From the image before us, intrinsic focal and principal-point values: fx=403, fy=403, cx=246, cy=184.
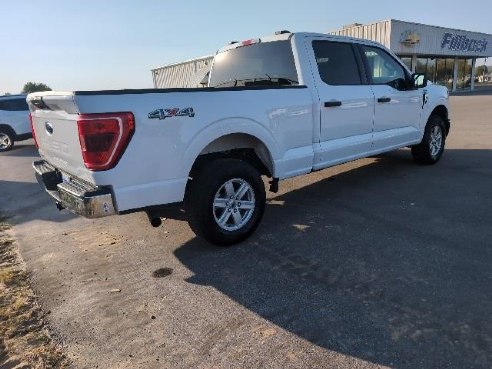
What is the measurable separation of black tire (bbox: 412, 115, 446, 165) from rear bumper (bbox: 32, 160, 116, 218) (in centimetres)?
545

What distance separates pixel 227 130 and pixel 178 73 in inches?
1467

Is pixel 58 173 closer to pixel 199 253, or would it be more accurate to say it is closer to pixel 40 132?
pixel 40 132

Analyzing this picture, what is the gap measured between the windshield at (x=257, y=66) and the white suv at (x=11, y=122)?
10902 millimetres

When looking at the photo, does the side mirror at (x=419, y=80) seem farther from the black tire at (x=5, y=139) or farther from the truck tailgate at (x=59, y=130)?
the black tire at (x=5, y=139)

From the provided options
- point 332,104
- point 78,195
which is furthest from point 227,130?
point 332,104

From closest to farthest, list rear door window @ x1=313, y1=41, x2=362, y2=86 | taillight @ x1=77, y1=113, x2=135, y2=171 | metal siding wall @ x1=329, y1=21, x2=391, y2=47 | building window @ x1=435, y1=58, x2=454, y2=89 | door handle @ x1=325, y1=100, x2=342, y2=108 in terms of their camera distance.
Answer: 1. taillight @ x1=77, y1=113, x2=135, y2=171
2. door handle @ x1=325, y1=100, x2=342, y2=108
3. rear door window @ x1=313, y1=41, x2=362, y2=86
4. metal siding wall @ x1=329, y1=21, x2=391, y2=47
5. building window @ x1=435, y1=58, x2=454, y2=89

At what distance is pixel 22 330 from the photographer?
112 inches

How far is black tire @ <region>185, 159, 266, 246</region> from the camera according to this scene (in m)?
3.68

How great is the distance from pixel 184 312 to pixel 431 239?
2497mm

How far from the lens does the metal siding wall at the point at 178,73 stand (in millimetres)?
34894

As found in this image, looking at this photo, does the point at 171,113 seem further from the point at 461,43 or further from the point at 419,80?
the point at 461,43

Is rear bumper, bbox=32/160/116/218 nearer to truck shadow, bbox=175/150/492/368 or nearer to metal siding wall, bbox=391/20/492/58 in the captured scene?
truck shadow, bbox=175/150/492/368

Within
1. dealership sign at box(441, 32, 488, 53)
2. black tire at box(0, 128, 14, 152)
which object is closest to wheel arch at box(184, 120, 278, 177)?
black tire at box(0, 128, 14, 152)

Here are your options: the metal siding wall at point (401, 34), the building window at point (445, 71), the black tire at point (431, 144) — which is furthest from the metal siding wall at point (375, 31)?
the black tire at point (431, 144)
